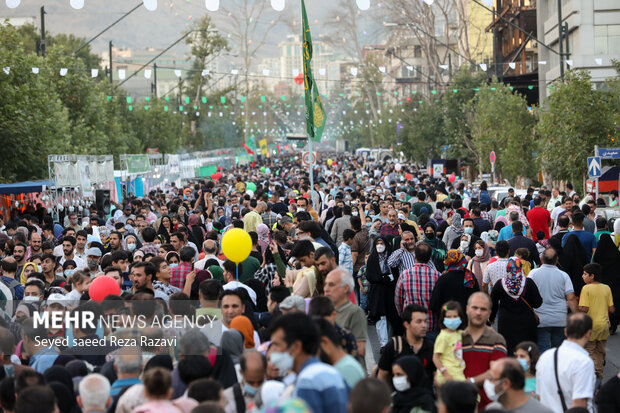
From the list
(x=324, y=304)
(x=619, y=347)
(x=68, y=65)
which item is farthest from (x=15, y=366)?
(x=68, y=65)

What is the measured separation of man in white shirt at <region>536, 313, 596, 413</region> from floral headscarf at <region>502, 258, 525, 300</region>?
2.91 meters

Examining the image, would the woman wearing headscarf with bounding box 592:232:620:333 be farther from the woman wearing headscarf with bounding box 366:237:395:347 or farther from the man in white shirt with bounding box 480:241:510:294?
the woman wearing headscarf with bounding box 366:237:395:347

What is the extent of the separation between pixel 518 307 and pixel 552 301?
0.80 m

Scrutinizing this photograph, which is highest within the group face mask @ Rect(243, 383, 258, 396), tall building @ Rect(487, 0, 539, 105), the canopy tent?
tall building @ Rect(487, 0, 539, 105)

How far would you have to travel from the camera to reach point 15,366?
292 inches

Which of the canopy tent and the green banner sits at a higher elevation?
the green banner

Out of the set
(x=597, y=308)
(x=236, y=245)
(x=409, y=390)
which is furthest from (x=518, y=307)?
(x=409, y=390)

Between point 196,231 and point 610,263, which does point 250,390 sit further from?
point 196,231

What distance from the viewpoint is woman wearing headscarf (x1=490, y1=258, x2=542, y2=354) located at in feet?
33.2

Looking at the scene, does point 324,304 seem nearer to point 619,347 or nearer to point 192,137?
point 619,347

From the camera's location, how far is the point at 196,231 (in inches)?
711

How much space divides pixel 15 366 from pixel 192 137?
8233 centimetres

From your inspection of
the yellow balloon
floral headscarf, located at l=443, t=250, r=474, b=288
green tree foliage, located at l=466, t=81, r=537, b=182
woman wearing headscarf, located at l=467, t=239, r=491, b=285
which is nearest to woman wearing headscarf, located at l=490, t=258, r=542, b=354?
floral headscarf, located at l=443, t=250, r=474, b=288

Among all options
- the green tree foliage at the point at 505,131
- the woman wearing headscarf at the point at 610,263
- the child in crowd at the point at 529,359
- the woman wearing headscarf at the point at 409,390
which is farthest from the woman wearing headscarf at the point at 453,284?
the green tree foliage at the point at 505,131
